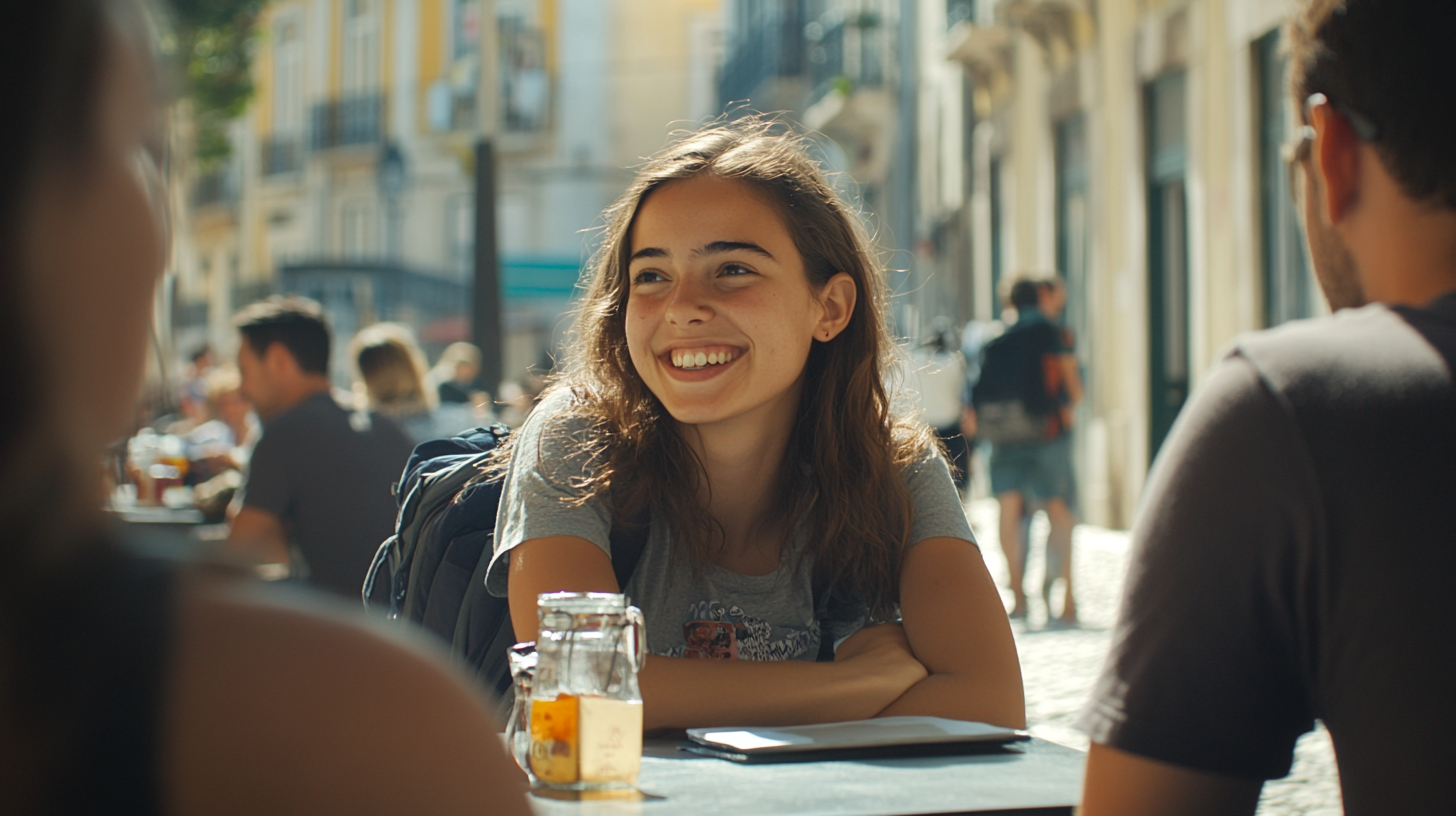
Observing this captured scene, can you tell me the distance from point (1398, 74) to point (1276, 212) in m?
9.39

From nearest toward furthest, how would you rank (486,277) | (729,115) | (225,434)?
(486,277) → (225,434) → (729,115)

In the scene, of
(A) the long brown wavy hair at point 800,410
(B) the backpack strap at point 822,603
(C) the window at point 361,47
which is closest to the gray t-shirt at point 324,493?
(A) the long brown wavy hair at point 800,410

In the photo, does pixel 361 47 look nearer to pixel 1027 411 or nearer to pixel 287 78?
pixel 287 78

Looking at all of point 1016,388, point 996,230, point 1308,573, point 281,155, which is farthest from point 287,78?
point 1308,573

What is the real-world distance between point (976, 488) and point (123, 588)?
16.5 meters

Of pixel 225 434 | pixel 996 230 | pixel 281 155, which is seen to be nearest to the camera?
pixel 225 434

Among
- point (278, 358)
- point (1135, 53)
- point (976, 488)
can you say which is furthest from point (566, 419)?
point (976, 488)

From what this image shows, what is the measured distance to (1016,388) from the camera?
27.8ft

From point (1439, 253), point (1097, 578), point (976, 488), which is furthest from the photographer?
point (976, 488)

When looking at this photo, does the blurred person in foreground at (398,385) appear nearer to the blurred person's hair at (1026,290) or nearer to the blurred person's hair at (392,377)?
Answer: the blurred person's hair at (392,377)

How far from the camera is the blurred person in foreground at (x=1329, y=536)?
125cm

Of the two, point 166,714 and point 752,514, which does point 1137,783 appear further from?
point 752,514

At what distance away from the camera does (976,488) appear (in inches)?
670

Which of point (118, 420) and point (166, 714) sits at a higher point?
point (118, 420)
